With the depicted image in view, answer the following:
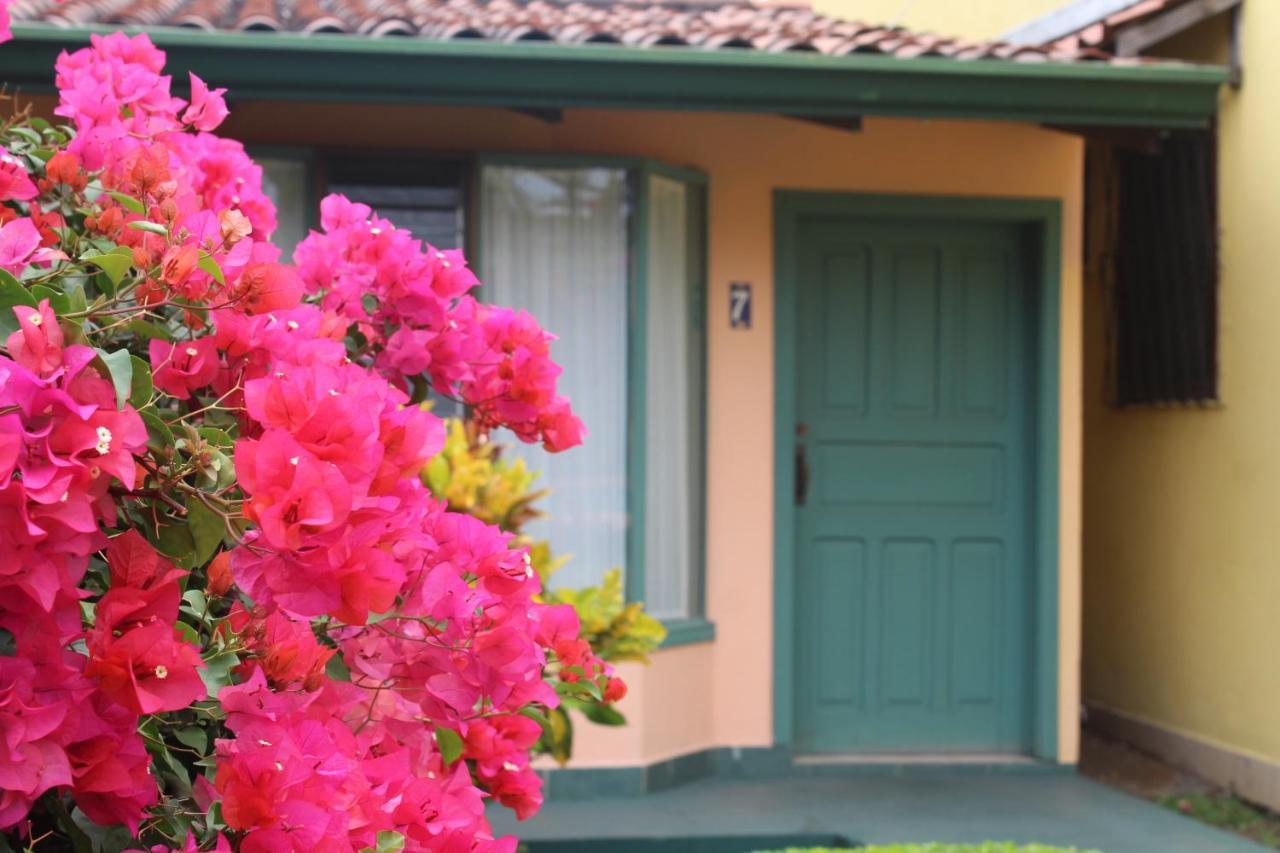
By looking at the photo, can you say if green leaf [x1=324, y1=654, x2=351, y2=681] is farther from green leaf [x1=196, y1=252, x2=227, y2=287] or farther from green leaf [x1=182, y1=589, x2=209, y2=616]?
green leaf [x1=196, y1=252, x2=227, y2=287]

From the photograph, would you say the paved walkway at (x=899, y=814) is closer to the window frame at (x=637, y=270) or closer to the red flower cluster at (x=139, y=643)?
the window frame at (x=637, y=270)

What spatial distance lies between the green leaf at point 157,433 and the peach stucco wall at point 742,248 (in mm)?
4964

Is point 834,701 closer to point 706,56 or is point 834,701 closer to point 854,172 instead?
point 854,172

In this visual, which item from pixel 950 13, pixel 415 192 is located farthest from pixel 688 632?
pixel 950 13

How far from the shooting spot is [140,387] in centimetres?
121

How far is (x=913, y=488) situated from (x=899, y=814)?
152 cm

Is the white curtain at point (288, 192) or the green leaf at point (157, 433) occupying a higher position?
the white curtain at point (288, 192)

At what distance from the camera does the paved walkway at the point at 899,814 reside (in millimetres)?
5641

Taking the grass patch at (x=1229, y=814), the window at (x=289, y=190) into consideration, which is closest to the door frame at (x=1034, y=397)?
the grass patch at (x=1229, y=814)

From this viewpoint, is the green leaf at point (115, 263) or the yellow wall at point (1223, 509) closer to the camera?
the green leaf at point (115, 263)

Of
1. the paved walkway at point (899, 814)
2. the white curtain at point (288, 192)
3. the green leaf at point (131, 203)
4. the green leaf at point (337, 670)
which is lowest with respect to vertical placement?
the paved walkway at point (899, 814)

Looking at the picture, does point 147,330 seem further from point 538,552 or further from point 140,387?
point 538,552

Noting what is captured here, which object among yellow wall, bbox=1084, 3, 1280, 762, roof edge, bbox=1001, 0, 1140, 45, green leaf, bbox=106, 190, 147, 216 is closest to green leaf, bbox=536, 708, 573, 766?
green leaf, bbox=106, 190, 147, 216

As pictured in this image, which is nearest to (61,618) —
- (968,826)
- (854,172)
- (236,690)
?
(236,690)
